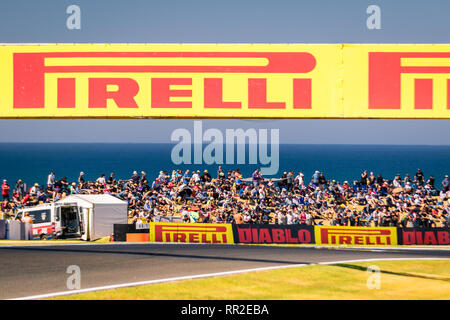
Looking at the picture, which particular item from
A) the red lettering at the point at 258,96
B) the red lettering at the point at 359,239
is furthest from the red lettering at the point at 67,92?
the red lettering at the point at 359,239

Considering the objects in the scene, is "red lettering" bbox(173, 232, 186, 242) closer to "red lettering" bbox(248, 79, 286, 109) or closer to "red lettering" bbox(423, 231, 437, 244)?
"red lettering" bbox(423, 231, 437, 244)

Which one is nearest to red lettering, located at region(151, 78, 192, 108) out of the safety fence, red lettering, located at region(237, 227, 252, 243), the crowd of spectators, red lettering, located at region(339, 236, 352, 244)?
the safety fence

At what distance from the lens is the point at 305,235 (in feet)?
73.6

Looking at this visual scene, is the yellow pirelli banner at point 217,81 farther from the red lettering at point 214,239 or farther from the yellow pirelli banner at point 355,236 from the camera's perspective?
the yellow pirelli banner at point 355,236

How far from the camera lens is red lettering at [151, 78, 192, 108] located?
33.4ft

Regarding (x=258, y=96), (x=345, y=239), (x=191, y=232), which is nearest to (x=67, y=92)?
(x=258, y=96)

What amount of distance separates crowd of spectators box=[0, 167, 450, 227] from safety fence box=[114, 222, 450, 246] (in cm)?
186

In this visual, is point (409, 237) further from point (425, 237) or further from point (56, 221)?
point (56, 221)

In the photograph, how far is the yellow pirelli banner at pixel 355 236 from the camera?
73.3 ft

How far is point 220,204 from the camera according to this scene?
27328mm

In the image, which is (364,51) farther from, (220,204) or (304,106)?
(220,204)

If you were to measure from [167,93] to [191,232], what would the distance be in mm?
12448
